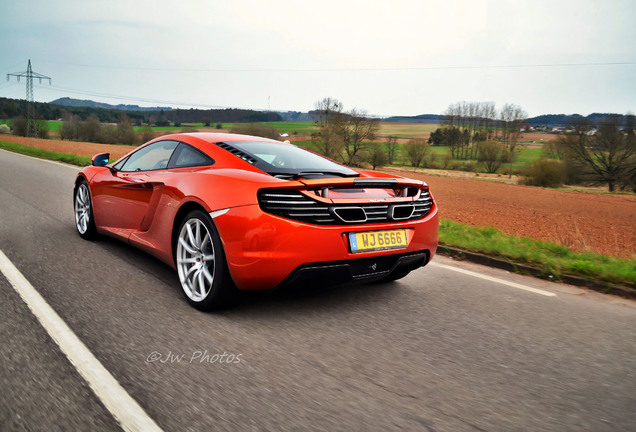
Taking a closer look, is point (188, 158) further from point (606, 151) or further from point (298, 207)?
point (606, 151)

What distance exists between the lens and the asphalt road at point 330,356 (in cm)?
220

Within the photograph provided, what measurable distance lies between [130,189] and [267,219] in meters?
2.13

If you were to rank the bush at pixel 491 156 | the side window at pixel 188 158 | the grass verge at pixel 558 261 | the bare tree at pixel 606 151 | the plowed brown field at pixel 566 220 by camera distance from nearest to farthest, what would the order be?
the side window at pixel 188 158
the grass verge at pixel 558 261
the plowed brown field at pixel 566 220
the bare tree at pixel 606 151
the bush at pixel 491 156

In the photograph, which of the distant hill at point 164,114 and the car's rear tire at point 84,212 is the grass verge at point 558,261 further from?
the distant hill at point 164,114

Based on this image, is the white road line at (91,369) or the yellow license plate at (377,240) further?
the yellow license plate at (377,240)

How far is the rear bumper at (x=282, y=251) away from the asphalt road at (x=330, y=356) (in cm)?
34

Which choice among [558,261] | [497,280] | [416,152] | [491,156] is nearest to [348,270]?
[497,280]

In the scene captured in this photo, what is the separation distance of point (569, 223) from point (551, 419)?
2016 cm

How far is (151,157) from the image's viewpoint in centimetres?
478

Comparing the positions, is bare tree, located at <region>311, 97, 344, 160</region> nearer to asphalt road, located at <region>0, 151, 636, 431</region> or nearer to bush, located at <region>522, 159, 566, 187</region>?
bush, located at <region>522, 159, 566, 187</region>

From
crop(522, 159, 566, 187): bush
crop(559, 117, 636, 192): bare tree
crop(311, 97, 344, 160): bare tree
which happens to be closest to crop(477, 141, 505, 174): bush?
crop(522, 159, 566, 187): bush

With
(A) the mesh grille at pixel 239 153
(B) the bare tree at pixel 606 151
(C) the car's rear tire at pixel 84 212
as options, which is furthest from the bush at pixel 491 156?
(A) the mesh grille at pixel 239 153

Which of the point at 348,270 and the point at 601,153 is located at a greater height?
the point at 601,153

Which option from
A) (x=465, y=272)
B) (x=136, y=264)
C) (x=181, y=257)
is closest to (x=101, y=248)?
(x=136, y=264)
